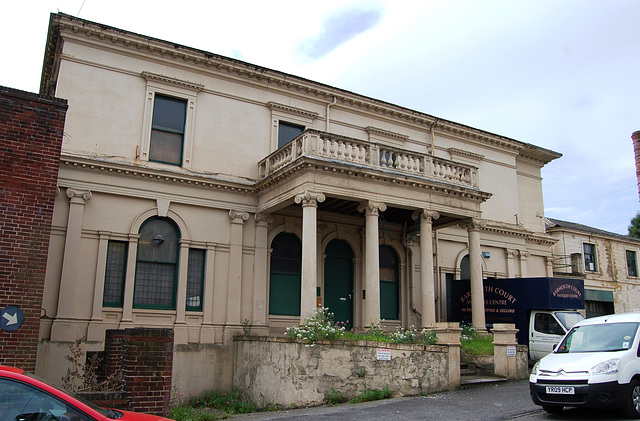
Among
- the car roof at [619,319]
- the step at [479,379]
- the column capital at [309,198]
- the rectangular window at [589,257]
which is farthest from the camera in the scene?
the rectangular window at [589,257]

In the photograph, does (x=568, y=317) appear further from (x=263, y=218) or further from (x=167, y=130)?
(x=167, y=130)

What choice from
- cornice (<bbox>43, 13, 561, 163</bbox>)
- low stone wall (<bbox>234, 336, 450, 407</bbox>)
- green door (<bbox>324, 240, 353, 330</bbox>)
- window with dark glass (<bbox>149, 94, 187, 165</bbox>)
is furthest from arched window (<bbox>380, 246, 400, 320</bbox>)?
window with dark glass (<bbox>149, 94, 187, 165</bbox>)

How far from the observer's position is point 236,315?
17.6 metres

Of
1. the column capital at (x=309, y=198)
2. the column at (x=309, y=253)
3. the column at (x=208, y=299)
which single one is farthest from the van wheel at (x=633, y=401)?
the column at (x=208, y=299)

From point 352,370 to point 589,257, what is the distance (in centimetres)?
2320

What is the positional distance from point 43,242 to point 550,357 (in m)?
10.5

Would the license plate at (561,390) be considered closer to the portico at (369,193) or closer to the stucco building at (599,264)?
the portico at (369,193)

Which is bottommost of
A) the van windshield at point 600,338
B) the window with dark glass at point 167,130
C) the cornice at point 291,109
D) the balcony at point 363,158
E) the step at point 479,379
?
the step at point 479,379

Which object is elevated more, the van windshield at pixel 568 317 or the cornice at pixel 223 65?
the cornice at pixel 223 65

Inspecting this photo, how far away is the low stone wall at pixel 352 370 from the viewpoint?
13.1 meters

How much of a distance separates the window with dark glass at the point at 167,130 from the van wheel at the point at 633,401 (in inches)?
556

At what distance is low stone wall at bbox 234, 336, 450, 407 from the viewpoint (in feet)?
42.9

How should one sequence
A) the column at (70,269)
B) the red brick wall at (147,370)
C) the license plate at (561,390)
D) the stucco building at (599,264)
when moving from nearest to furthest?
the red brick wall at (147,370), the license plate at (561,390), the column at (70,269), the stucco building at (599,264)

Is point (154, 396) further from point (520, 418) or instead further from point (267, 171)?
point (267, 171)
